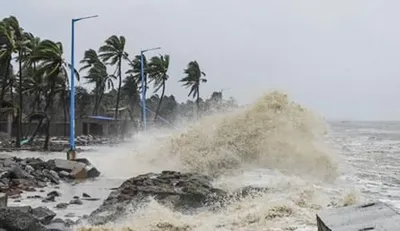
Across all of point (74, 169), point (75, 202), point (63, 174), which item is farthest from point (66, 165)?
point (75, 202)

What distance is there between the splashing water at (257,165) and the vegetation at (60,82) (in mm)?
6006

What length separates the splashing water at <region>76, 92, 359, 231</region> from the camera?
9828mm

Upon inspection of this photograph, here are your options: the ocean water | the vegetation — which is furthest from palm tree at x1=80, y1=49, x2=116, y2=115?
the ocean water

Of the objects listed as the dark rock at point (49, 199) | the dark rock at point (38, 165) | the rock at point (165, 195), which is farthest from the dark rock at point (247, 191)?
the dark rock at point (38, 165)

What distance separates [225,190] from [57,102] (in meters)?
61.2

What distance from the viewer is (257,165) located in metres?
20.0

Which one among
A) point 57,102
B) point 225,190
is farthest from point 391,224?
point 57,102

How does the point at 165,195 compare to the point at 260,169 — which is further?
the point at 260,169

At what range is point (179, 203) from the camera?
39.6 feet

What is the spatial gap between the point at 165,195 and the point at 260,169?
7219 mm

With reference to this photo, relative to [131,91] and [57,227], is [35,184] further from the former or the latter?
[131,91]

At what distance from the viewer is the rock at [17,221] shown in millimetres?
7836

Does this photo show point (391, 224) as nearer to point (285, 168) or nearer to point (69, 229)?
point (69, 229)

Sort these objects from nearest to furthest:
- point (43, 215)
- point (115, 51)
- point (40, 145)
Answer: point (43, 215) → point (40, 145) → point (115, 51)
